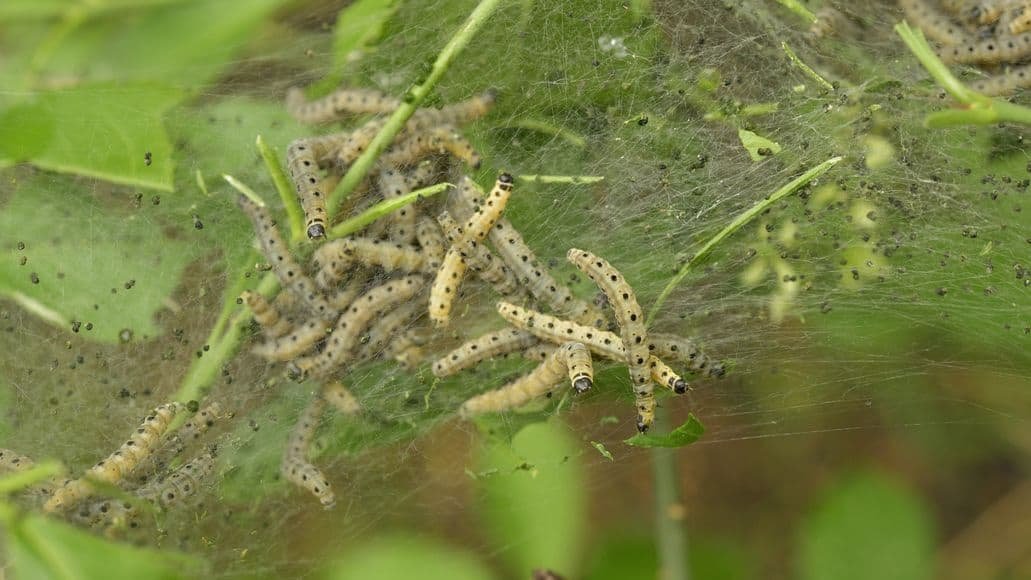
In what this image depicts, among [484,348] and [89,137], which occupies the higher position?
[89,137]

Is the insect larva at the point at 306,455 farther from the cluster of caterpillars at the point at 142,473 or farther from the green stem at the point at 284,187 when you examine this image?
the green stem at the point at 284,187

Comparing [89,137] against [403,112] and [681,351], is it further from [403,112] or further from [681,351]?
[681,351]

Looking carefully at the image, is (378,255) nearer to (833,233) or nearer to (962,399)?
(833,233)

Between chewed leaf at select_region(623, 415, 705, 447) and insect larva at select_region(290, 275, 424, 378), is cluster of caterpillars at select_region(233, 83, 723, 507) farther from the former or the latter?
chewed leaf at select_region(623, 415, 705, 447)

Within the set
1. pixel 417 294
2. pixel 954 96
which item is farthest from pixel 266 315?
pixel 954 96

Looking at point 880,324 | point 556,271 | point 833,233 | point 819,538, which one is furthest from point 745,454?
point 556,271

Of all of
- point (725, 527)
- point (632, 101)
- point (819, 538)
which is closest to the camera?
point (632, 101)
